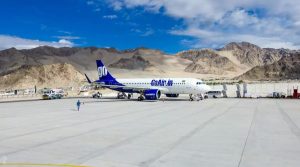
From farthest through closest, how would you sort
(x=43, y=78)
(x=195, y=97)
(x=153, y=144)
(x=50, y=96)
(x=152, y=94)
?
(x=43, y=78) < (x=50, y=96) < (x=195, y=97) < (x=152, y=94) < (x=153, y=144)

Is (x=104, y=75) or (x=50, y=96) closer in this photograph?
(x=50, y=96)

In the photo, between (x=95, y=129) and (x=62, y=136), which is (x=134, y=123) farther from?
(x=62, y=136)

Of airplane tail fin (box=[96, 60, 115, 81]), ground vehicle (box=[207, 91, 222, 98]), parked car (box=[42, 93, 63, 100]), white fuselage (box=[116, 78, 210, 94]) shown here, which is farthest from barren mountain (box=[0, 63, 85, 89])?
white fuselage (box=[116, 78, 210, 94])

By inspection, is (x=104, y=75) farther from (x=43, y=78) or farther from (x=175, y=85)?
(x=43, y=78)

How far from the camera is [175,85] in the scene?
→ 59.6 m

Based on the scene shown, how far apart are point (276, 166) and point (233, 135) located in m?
7.78

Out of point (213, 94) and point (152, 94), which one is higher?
point (152, 94)

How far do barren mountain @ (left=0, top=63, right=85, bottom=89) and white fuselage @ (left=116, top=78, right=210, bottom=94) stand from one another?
277 feet

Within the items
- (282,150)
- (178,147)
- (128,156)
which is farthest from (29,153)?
(282,150)

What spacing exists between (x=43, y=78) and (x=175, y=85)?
4044 inches

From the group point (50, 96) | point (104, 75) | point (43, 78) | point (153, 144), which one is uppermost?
point (43, 78)

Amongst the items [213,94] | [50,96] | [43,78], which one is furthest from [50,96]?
[43,78]

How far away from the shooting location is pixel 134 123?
28.5m

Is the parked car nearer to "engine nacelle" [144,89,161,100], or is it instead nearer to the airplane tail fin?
the airplane tail fin
